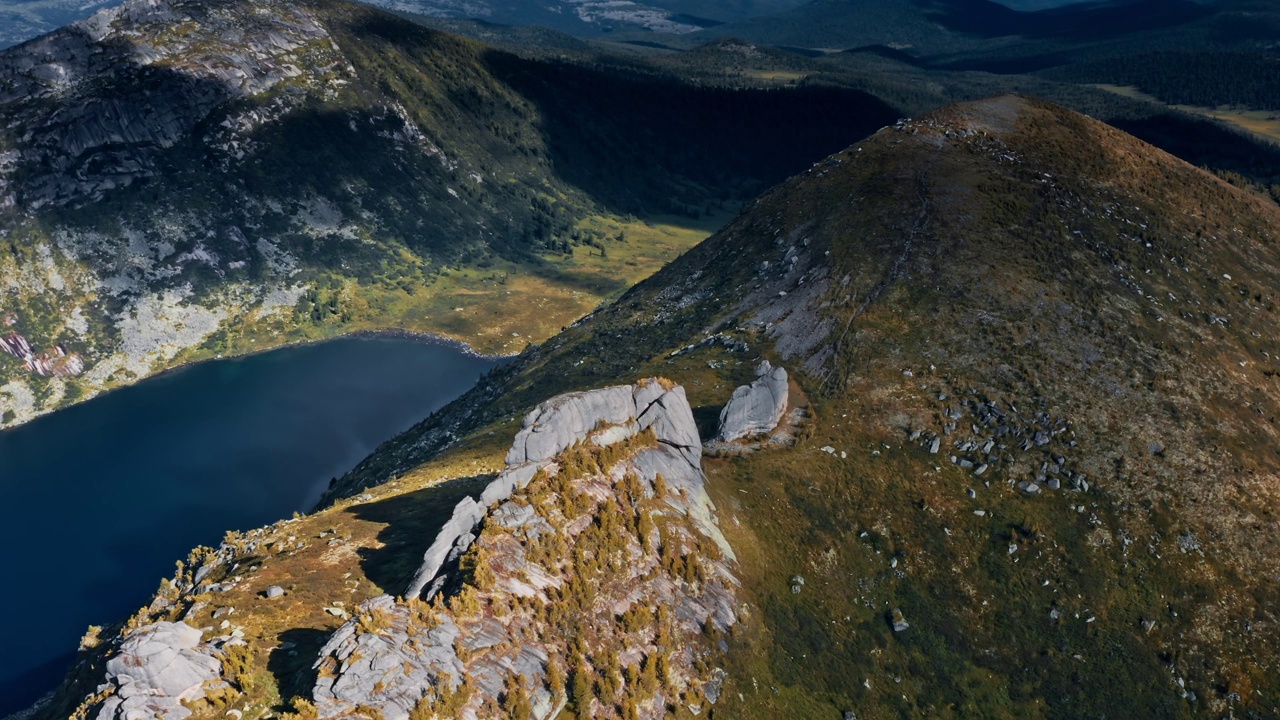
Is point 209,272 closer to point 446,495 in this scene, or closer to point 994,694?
point 446,495

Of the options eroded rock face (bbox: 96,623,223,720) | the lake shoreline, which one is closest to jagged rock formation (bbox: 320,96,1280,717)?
eroded rock face (bbox: 96,623,223,720)

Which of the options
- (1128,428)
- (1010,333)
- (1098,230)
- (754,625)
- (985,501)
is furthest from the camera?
(1098,230)

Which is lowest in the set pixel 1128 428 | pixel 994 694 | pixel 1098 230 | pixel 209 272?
pixel 209 272

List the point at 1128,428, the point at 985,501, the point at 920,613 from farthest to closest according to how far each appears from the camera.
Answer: the point at 1128,428 < the point at 985,501 < the point at 920,613

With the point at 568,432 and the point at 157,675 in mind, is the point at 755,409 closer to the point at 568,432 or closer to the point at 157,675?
the point at 568,432

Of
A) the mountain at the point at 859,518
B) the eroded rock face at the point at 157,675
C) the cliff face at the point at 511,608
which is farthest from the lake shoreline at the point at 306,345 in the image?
the eroded rock face at the point at 157,675

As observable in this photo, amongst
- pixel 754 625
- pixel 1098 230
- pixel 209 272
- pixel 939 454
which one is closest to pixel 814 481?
pixel 939 454
